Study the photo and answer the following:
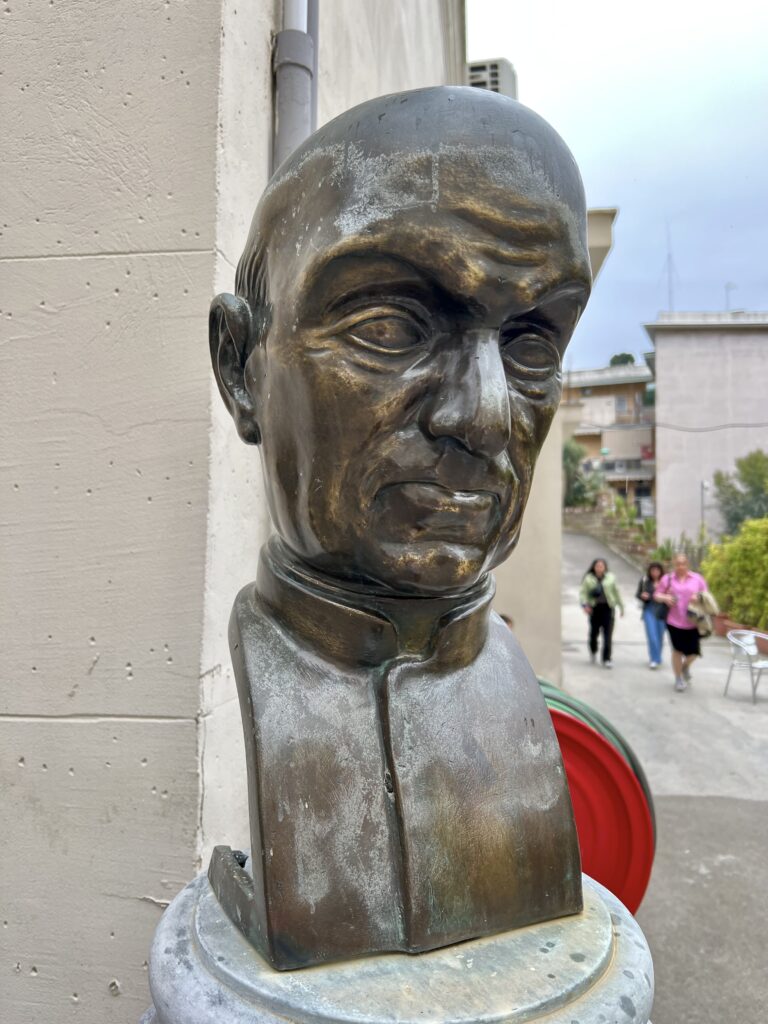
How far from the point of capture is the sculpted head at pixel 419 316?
1.00 m

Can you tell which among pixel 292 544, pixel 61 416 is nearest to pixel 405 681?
pixel 292 544

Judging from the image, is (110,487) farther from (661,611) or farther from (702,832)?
(661,611)

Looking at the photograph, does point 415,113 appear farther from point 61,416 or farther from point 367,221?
point 61,416

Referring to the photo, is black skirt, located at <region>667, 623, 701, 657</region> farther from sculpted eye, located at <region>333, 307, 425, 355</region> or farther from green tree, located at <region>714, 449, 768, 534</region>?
green tree, located at <region>714, 449, 768, 534</region>

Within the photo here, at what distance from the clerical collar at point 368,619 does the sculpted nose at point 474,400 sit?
1.00ft

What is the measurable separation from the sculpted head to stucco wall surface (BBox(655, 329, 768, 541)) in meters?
24.2

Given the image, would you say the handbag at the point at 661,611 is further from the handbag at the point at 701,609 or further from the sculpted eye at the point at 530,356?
the sculpted eye at the point at 530,356

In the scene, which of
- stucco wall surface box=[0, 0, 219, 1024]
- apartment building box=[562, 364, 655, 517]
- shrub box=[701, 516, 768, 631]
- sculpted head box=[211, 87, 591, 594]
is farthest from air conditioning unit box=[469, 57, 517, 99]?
apartment building box=[562, 364, 655, 517]

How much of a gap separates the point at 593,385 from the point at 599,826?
43177mm

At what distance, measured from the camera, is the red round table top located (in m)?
2.03

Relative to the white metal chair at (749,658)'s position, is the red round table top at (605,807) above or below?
above

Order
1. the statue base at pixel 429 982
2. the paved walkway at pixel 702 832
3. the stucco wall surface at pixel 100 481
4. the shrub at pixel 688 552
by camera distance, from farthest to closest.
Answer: the shrub at pixel 688 552 → the paved walkway at pixel 702 832 → the stucco wall surface at pixel 100 481 → the statue base at pixel 429 982

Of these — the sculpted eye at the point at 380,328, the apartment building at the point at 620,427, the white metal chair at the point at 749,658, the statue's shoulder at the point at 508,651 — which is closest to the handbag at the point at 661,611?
the white metal chair at the point at 749,658

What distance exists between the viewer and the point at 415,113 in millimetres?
1037
